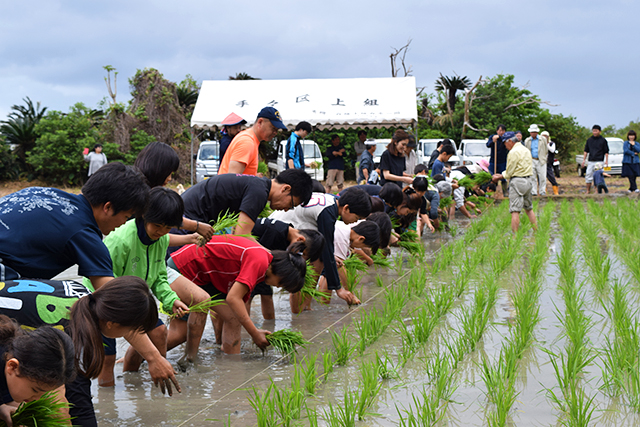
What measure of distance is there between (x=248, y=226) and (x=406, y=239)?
3.26m

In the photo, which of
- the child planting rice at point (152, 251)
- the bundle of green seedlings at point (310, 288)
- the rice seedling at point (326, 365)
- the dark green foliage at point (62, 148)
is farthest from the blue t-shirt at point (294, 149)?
the dark green foliage at point (62, 148)

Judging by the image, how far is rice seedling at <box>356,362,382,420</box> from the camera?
254cm

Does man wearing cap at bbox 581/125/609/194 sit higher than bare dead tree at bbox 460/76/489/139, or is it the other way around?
bare dead tree at bbox 460/76/489/139

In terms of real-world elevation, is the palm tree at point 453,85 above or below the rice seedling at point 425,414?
above

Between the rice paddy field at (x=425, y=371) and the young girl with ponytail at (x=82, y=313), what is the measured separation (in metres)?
0.60

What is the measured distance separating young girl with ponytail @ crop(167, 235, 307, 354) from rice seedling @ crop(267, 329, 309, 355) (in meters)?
0.05

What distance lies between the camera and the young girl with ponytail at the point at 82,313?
1991mm

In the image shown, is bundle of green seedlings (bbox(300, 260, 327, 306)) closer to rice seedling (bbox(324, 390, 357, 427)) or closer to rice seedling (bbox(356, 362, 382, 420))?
rice seedling (bbox(356, 362, 382, 420))

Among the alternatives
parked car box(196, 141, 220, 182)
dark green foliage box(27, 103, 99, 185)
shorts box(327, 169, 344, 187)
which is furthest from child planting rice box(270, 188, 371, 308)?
dark green foliage box(27, 103, 99, 185)

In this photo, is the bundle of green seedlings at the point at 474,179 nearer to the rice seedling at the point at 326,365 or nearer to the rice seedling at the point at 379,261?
the rice seedling at the point at 379,261

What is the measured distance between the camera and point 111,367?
9.92 ft

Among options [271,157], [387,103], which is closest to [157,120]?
[271,157]

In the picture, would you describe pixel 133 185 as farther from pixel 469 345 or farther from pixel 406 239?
pixel 406 239

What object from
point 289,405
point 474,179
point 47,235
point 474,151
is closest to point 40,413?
point 47,235
